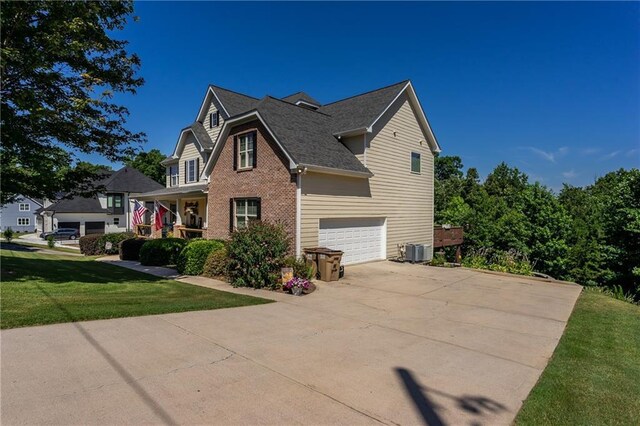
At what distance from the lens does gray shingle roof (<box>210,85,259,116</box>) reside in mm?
20734

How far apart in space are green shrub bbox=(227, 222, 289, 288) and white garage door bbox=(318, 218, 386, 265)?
9.60 ft

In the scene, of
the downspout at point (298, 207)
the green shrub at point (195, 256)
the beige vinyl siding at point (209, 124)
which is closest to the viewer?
the downspout at point (298, 207)

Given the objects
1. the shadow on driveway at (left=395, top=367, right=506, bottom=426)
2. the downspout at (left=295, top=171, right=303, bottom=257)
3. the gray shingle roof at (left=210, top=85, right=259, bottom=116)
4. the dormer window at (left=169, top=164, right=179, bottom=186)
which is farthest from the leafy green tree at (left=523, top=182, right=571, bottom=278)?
the dormer window at (left=169, top=164, right=179, bottom=186)

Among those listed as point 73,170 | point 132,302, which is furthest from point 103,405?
point 73,170

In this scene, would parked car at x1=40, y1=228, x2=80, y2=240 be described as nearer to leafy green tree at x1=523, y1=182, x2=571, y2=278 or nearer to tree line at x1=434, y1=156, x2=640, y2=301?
tree line at x1=434, y1=156, x2=640, y2=301

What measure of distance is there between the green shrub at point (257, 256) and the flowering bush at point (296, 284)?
732mm

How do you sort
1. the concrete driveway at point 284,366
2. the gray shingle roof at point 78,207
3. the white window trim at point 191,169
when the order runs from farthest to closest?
1. the gray shingle roof at point 78,207
2. the white window trim at point 191,169
3. the concrete driveway at point 284,366

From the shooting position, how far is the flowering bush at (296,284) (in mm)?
10333

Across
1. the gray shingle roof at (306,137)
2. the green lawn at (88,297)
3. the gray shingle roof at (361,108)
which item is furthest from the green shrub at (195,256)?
the gray shingle roof at (361,108)

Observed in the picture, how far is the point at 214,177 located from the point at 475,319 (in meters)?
13.9

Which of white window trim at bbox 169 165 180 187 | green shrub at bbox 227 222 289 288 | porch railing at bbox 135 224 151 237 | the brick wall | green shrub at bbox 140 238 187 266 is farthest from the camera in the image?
porch railing at bbox 135 224 151 237

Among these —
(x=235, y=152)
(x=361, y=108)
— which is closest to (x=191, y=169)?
(x=235, y=152)

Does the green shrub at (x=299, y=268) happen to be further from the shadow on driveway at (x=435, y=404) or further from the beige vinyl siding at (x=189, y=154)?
the beige vinyl siding at (x=189, y=154)

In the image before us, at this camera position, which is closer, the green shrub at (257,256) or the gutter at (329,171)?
the green shrub at (257,256)
